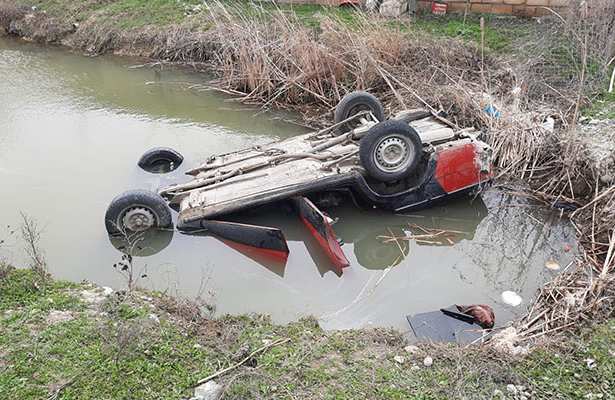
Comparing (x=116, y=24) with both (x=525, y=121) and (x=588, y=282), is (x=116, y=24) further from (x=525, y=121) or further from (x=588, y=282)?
(x=588, y=282)

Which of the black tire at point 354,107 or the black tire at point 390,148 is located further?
the black tire at point 354,107

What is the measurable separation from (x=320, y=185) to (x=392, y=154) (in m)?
1.02

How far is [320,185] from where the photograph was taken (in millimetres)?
6656

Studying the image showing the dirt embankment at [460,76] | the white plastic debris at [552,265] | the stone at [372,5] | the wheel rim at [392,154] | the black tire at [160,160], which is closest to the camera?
the white plastic debris at [552,265]

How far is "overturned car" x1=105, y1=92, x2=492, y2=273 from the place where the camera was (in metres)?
6.53

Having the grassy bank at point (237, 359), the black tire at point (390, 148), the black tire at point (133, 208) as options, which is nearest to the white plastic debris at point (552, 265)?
the grassy bank at point (237, 359)

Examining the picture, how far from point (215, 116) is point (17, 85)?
476 centimetres

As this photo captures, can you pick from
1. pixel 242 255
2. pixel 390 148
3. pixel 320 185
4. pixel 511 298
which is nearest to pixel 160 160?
pixel 242 255

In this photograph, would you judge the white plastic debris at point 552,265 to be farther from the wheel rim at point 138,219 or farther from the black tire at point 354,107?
the wheel rim at point 138,219

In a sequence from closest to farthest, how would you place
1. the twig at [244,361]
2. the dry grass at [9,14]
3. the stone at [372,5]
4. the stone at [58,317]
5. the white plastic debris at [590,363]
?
the twig at [244,361], the white plastic debris at [590,363], the stone at [58,317], the stone at [372,5], the dry grass at [9,14]

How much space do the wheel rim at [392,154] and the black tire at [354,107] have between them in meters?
1.79

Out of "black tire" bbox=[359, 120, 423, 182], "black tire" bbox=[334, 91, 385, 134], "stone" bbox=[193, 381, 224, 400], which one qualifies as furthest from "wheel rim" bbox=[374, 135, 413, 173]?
"stone" bbox=[193, 381, 224, 400]

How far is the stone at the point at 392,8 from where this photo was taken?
12.8 meters

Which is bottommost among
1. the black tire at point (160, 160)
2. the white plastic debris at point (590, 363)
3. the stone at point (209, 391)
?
the white plastic debris at point (590, 363)
